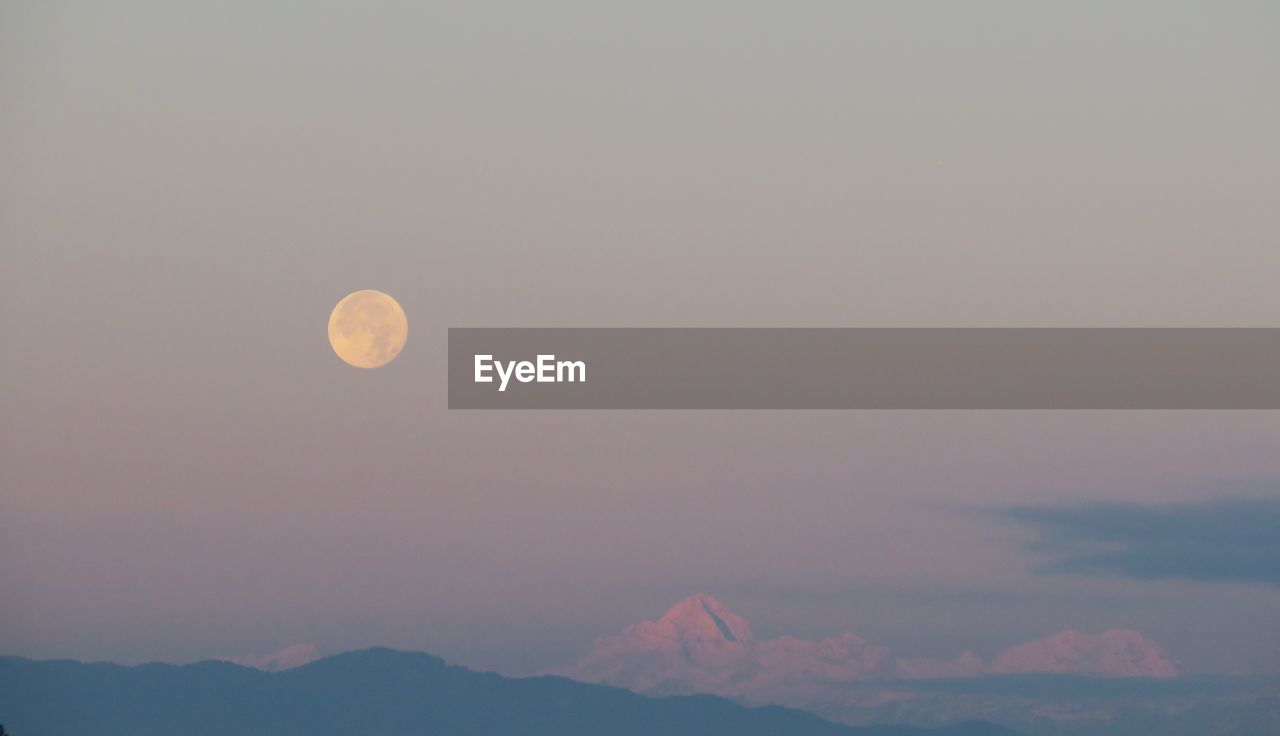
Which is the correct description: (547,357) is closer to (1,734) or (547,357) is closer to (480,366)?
(480,366)

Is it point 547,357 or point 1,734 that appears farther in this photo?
point 1,734

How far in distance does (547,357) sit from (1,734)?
3228 inches

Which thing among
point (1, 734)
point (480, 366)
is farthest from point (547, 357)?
point (1, 734)

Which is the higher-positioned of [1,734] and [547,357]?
[547,357]

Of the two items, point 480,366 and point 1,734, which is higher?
point 480,366

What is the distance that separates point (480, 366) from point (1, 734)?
8105cm

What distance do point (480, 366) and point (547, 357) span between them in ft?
10.5

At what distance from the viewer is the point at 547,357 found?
74875mm

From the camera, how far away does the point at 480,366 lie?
242 feet

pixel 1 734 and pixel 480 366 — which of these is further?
pixel 1 734

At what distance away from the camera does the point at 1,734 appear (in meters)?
134
